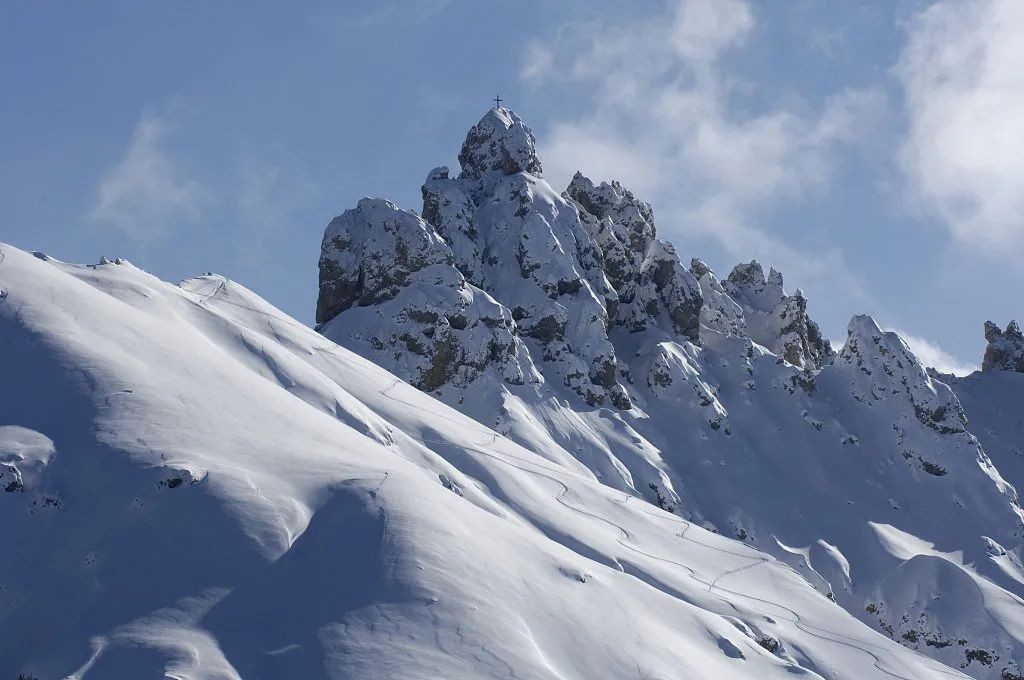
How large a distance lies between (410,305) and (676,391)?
20924 mm

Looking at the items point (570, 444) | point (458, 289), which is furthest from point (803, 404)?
point (458, 289)

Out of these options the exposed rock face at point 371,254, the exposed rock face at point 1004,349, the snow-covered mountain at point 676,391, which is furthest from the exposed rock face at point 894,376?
the exposed rock face at point 371,254

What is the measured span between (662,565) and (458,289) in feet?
116

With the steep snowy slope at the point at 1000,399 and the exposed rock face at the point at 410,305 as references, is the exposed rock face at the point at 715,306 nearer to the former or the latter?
the steep snowy slope at the point at 1000,399

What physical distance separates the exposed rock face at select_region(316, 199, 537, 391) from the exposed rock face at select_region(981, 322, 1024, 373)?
5765cm

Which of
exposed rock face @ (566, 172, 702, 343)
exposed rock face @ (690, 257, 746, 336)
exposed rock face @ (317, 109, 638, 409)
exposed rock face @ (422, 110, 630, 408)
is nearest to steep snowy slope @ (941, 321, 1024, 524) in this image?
exposed rock face @ (690, 257, 746, 336)

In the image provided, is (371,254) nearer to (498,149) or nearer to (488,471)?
(498,149)

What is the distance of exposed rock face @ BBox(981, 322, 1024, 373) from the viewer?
10800cm

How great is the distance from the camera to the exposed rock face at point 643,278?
87.8m

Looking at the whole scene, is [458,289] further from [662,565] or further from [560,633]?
[560,633]

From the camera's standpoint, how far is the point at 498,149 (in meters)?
89.8

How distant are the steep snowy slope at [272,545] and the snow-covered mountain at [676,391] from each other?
82.3ft

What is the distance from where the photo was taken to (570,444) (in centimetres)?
6838

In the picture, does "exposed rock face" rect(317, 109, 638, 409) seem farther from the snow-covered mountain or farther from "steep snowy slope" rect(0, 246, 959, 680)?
"steep snowy slope" rect(0, 246, 959, 680)
